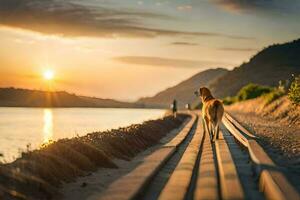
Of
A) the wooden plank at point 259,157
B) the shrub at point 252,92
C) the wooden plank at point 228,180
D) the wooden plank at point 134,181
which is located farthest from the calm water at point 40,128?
the shrub at point 252,92

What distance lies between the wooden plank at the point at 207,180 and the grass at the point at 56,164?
2260mm

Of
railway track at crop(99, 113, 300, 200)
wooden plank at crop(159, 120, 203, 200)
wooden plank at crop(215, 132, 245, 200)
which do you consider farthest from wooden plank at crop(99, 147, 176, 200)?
wooden plank at crop(215, 132, 245, 200)

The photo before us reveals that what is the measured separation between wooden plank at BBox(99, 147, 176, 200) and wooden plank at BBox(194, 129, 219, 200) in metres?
0.98

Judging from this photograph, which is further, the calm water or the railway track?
the calm water

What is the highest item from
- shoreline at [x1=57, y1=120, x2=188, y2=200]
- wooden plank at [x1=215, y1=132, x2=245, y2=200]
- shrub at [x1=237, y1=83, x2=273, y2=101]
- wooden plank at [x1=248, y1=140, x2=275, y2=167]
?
shrub at [x1=237, y1=83, x2=273, y2=101]

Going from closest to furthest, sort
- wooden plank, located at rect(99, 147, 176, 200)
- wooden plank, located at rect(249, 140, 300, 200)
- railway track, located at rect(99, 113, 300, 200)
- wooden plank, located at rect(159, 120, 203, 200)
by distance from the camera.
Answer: wooden plank, located at rect(249, 140, 300, 200), wooden plank, located at rect(99, 147, 176, 200), railway track, located at rect(99, 113, 300, 200), wooden plank, located at rect(159, 120, 203, 200)

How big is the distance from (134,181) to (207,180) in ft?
4.71

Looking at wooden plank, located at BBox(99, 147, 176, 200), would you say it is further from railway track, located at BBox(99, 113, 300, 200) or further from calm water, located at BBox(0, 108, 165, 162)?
calm water, located at BBox(0, 108, 165, 162)

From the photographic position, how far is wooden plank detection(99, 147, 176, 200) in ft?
30.2

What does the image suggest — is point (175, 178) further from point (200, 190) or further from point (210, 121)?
point (210, 121)

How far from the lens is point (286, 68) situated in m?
193

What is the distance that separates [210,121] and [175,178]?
924 centimetres

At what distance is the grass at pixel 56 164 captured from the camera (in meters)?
9.33

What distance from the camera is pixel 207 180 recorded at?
35.8 ft
